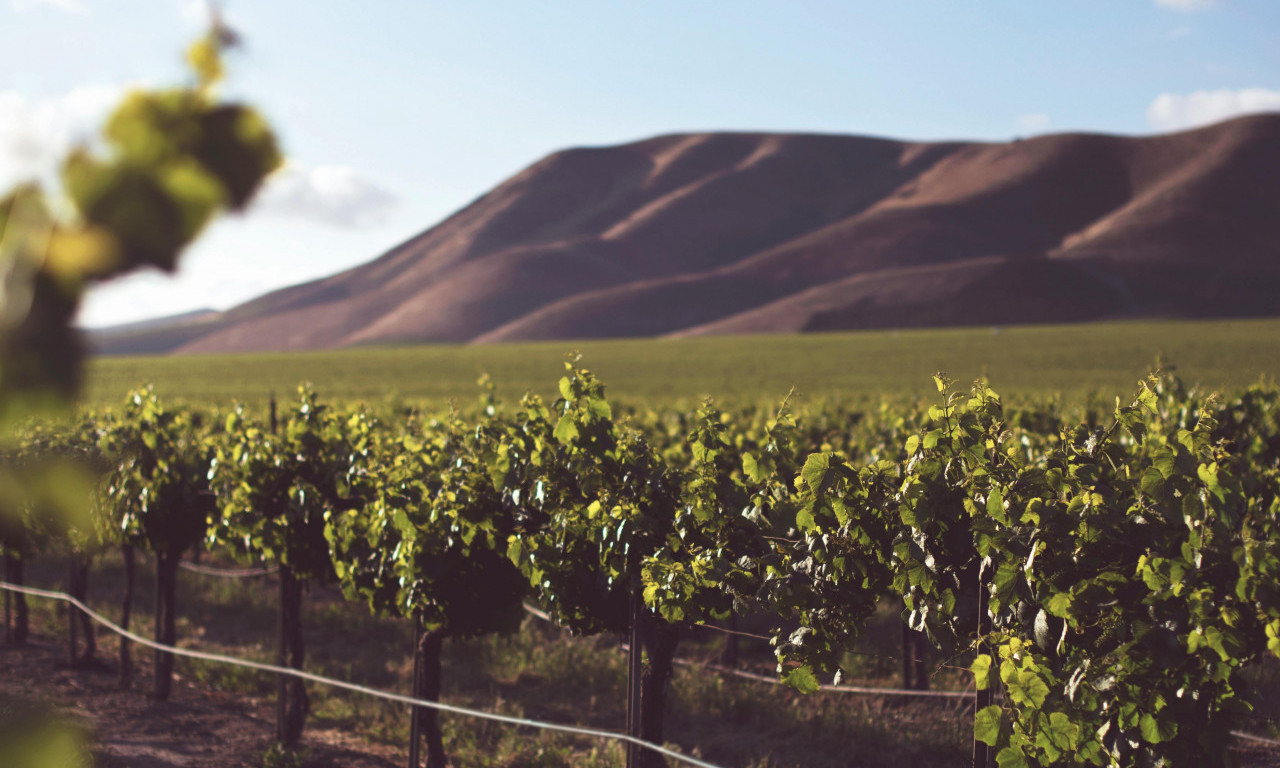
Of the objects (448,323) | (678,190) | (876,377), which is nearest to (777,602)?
(876,377)

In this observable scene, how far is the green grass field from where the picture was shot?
47.2m

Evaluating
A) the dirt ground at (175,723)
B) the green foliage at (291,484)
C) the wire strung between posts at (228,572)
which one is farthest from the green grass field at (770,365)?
the green foliage at (291,484)

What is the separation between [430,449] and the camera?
7.25 metres

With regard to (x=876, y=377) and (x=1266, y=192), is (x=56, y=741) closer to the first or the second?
(x=876, y=377)

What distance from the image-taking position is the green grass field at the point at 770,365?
47.2 m

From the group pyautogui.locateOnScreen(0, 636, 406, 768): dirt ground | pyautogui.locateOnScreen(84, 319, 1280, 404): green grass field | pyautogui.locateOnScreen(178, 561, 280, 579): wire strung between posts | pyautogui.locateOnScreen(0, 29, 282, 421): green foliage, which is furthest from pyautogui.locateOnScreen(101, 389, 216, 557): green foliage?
pyautogui.locateOnScreen(84, 319, 1280, 404): green grass field

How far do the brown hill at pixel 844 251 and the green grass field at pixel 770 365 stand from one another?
33092 millimetres

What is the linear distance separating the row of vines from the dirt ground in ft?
1.17

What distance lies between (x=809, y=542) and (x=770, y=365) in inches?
2293

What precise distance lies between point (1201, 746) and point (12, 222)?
421 cm

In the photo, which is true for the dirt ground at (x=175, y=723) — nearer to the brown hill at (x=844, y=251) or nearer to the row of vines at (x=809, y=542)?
the row of vines at (x=809, y=542)

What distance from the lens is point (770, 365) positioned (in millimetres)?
62406

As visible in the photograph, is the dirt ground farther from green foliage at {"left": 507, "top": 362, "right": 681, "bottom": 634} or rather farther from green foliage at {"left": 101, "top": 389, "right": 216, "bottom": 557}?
green foliage at {"left": 507, "top": 362, "right": 681, "bottom": 634}

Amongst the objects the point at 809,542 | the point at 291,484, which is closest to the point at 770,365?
the point at 291,484
